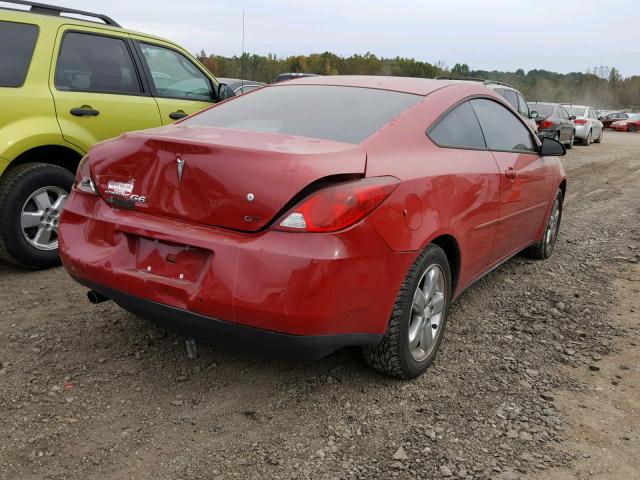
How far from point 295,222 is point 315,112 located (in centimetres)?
103

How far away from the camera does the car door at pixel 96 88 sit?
4.71 m

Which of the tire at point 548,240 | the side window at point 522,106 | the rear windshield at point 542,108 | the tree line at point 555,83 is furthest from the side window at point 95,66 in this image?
the tree line at point 555,83

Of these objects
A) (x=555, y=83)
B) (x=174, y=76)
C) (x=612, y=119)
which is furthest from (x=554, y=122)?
(x=555, y=83)

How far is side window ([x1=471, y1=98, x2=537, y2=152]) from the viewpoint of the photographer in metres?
3.99

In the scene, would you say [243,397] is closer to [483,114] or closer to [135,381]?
[135,381]

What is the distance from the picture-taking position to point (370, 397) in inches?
117

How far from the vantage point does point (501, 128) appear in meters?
4.29

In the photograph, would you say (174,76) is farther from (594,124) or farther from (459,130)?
(594,124)

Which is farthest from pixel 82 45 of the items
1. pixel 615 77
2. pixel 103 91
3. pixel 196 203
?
pixel 615 77

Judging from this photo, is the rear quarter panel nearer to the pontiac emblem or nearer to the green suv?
the pontiac emblem

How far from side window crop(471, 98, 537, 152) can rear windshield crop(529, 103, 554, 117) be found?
14076mm

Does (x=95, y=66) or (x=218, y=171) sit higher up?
(x=95, y=66)

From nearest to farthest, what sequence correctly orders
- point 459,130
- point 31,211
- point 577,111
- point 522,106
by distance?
point 459,130, point 31,211, point 522,106, point 577,111

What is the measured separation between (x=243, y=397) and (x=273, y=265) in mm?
857
